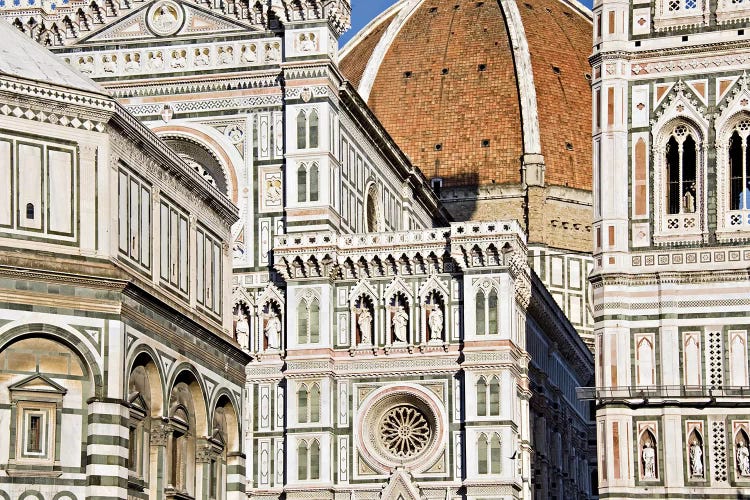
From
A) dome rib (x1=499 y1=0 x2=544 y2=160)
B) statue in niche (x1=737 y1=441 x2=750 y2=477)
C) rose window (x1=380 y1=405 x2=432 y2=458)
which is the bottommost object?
statue in niche (x1=737 y1=441 x2=750 y2=477)

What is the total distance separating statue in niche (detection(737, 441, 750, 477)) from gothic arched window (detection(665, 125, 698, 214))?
18.0ft

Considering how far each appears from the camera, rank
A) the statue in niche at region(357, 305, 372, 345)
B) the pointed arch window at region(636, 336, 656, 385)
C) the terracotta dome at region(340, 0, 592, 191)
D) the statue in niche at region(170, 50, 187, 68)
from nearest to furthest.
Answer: the pointed arch window at region(636, 336, 656, 385)
the statue in niche at region(357, 305, 372, 345)
the statue in niche at region(170, 50, 187, 68)
the terracotta dome at region(340, 0, 592, 191)

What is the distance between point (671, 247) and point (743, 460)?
4.93 m

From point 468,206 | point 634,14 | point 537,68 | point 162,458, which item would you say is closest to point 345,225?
point 634,14

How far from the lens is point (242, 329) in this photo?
48469 mm

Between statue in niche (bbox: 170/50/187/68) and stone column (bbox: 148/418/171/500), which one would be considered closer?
stone column (bbox: 148/418/171/500)

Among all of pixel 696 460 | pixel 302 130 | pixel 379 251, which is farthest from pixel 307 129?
pixel 696 460

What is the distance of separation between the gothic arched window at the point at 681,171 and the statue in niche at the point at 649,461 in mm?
5358

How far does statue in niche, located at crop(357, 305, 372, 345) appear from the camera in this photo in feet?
157

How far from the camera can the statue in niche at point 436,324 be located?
47250mm

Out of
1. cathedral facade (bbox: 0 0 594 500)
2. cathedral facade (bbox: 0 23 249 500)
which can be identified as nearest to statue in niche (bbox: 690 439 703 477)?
cathedral facade (bbox: 0 0 594 500)

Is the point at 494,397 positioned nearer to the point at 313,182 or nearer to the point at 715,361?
the point at 715,361

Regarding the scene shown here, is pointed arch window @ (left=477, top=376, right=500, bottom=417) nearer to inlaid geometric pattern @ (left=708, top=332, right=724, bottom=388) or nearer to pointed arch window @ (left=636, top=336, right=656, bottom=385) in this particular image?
pointed arch window @ (left=636, top=336, right=656, bottom=385)

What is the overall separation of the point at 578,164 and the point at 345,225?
3412 centimetres
